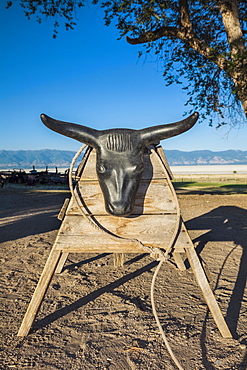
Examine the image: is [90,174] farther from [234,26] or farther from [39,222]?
[234,26]

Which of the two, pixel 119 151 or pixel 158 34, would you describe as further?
pixel 158 34

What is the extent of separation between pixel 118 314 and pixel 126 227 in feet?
3.33

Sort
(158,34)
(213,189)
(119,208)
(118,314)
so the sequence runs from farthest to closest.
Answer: (213,189) → (158,34) → (118,314) → (119,208)

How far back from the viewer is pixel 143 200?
2455mm

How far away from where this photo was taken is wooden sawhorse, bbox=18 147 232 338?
237cm

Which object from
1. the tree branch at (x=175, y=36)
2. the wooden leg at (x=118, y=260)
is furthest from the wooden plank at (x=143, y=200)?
the tree branch at (x=175, y=36)

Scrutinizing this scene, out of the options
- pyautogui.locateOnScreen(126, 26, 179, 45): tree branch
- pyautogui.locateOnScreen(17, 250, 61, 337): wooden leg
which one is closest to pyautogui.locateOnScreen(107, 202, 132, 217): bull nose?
pyautogui.locateOnScreen(17, 250, 61, 337): wooden leg

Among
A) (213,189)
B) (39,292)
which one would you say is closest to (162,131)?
(39,292)

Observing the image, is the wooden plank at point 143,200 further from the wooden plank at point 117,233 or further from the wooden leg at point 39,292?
the wooden leg at point 39,292

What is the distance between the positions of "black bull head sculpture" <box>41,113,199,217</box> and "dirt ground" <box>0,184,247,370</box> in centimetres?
111

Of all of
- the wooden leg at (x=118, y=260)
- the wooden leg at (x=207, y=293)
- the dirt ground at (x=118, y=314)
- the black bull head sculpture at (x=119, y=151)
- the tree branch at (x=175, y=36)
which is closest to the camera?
the dirt ground at (x=118, y=314)

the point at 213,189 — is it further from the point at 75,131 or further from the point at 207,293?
the point at 75,131

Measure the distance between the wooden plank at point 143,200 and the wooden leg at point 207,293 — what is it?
1.43 feet

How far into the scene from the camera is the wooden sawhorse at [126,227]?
7.77ft
